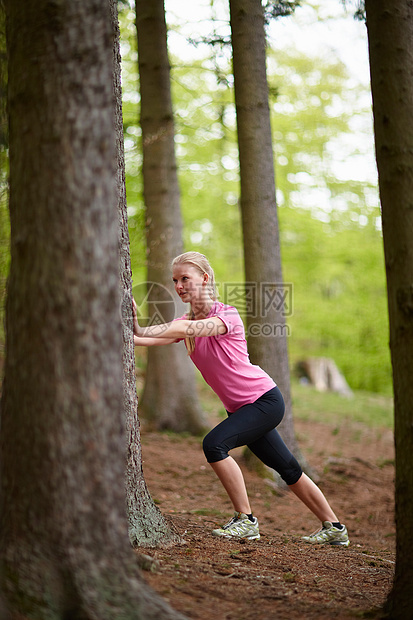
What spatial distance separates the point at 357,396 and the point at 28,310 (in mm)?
15925

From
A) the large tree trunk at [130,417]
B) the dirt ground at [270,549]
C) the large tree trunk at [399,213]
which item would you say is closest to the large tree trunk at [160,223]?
the dirt ground at [270,549]

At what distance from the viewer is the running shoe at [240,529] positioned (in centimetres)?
403

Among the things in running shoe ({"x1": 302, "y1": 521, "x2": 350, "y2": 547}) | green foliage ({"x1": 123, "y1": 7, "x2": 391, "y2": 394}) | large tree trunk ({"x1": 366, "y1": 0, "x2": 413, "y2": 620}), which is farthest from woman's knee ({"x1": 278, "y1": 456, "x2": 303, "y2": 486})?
green foliage ({"x1": 123, "y1": 7, "x2": 391, "y2": 394})

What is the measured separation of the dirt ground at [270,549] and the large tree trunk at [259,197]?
99 cm

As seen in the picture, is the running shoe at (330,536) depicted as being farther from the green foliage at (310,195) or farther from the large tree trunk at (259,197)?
the green foliage at (310,195)

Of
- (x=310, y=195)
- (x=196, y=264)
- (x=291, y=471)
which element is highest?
(x=310, y=195)

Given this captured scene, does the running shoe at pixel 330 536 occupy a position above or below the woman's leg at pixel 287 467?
below

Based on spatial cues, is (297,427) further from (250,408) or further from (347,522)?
(250,408)

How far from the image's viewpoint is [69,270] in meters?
2.23

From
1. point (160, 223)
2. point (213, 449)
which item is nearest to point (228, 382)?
point (213, 449)

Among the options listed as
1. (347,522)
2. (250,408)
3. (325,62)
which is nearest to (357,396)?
(325,62)

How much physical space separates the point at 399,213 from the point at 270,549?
251 centimetres

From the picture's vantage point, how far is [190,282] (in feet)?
13.1

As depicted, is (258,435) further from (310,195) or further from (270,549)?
(310,195)
